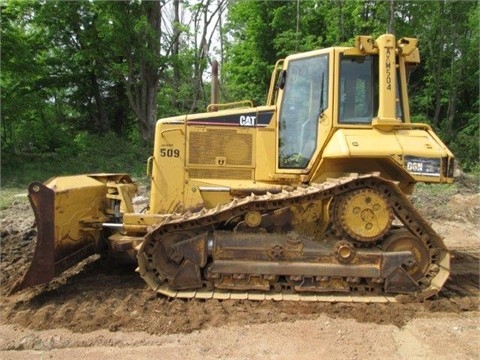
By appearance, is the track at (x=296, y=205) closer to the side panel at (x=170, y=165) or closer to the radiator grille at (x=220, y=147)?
the side panel at (x=170, y=165)

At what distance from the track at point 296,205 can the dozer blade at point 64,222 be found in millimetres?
995

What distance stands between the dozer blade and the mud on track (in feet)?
0.98

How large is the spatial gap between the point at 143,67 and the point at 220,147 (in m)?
14.0

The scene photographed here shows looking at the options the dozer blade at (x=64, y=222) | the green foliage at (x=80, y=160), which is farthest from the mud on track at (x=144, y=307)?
the green foliage at (x=80, y=160)

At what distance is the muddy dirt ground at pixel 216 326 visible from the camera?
162 inches

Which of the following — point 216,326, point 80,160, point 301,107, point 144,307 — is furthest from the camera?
point 80,160

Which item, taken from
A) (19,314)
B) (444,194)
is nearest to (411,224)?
(19,314)

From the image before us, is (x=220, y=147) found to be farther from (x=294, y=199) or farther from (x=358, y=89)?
(x=358, y=89)

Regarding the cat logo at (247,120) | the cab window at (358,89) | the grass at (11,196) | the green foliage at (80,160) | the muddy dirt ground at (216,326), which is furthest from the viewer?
the green foliage at (80,160)

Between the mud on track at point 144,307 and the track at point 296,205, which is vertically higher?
the track at point 296,205

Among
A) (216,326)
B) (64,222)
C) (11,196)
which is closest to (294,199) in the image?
(216,326)

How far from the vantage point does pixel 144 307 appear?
4.98 meters

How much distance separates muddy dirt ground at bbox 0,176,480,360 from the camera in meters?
4.11

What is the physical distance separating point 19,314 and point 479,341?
14.7 ft
